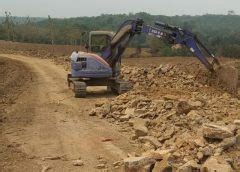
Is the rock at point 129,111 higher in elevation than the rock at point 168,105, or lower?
lower

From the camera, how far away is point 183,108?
1374 centimetres

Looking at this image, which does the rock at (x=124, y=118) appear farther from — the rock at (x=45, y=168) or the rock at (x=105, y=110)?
the rock at (x=45, y=168)

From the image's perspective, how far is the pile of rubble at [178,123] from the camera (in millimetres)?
9375

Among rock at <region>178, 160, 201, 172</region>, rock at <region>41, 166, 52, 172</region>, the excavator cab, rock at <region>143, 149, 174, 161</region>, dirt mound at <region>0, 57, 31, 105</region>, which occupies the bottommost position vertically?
dirt mound at <region>0, 57, 31, 105</region>

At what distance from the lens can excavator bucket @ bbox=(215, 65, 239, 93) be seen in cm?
1797

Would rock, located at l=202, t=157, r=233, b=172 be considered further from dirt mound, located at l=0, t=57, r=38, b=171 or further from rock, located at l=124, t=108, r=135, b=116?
rock, located at l=124, t=108, r=135, b=116

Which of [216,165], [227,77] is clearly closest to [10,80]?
[227,77]

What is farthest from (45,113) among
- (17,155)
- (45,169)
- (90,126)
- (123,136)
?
(45,169)

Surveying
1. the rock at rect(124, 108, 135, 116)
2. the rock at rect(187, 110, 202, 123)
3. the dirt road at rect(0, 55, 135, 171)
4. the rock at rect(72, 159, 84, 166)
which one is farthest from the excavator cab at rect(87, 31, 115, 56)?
the rock at rect(72, 159, 84, 166)

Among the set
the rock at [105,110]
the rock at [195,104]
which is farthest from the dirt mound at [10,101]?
the rock at [195,104]

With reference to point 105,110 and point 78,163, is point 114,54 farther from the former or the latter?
point 78,163

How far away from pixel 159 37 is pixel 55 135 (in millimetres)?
7166

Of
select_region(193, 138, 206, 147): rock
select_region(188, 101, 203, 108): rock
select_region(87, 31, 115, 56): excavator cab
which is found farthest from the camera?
select_region(87, 31, 115, 56): excavator cab

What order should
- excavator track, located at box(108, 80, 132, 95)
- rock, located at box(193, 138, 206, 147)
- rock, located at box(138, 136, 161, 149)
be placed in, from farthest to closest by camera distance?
1. excavator track, located at box(108, 80, 132, 95)
2. rock, located at box(138, 136, 161, 149)
3. rock, located at box(193, 138, 206, 147)
